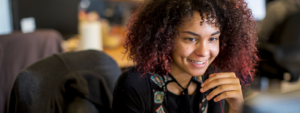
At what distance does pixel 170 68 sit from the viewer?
777mm

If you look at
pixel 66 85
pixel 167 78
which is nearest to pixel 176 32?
pixel 167 78

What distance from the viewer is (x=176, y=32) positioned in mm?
693

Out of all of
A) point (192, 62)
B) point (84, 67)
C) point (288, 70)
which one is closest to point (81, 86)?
point (84, 67)

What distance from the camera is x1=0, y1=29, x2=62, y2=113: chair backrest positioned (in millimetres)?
1099

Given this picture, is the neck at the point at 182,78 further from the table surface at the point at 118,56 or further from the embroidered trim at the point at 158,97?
the table surface at the point at 118,56

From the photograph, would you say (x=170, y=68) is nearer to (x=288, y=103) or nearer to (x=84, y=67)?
(x=84, y=67)

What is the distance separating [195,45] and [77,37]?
63.7 inches

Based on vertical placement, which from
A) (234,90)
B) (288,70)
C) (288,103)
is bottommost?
(288,70)

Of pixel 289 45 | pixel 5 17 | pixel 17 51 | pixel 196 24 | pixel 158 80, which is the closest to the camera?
pixel 196 24

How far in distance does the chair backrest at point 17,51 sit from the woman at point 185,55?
65 centimetres

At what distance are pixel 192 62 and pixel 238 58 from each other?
177 millimetres

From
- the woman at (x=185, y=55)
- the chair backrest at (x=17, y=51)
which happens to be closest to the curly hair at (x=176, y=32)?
the woman at (x=185, y=55)

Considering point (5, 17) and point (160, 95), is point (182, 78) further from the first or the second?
point (5, 17)

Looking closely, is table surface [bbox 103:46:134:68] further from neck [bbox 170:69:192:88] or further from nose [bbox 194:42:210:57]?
nose [bbox 194:42:210:57]
